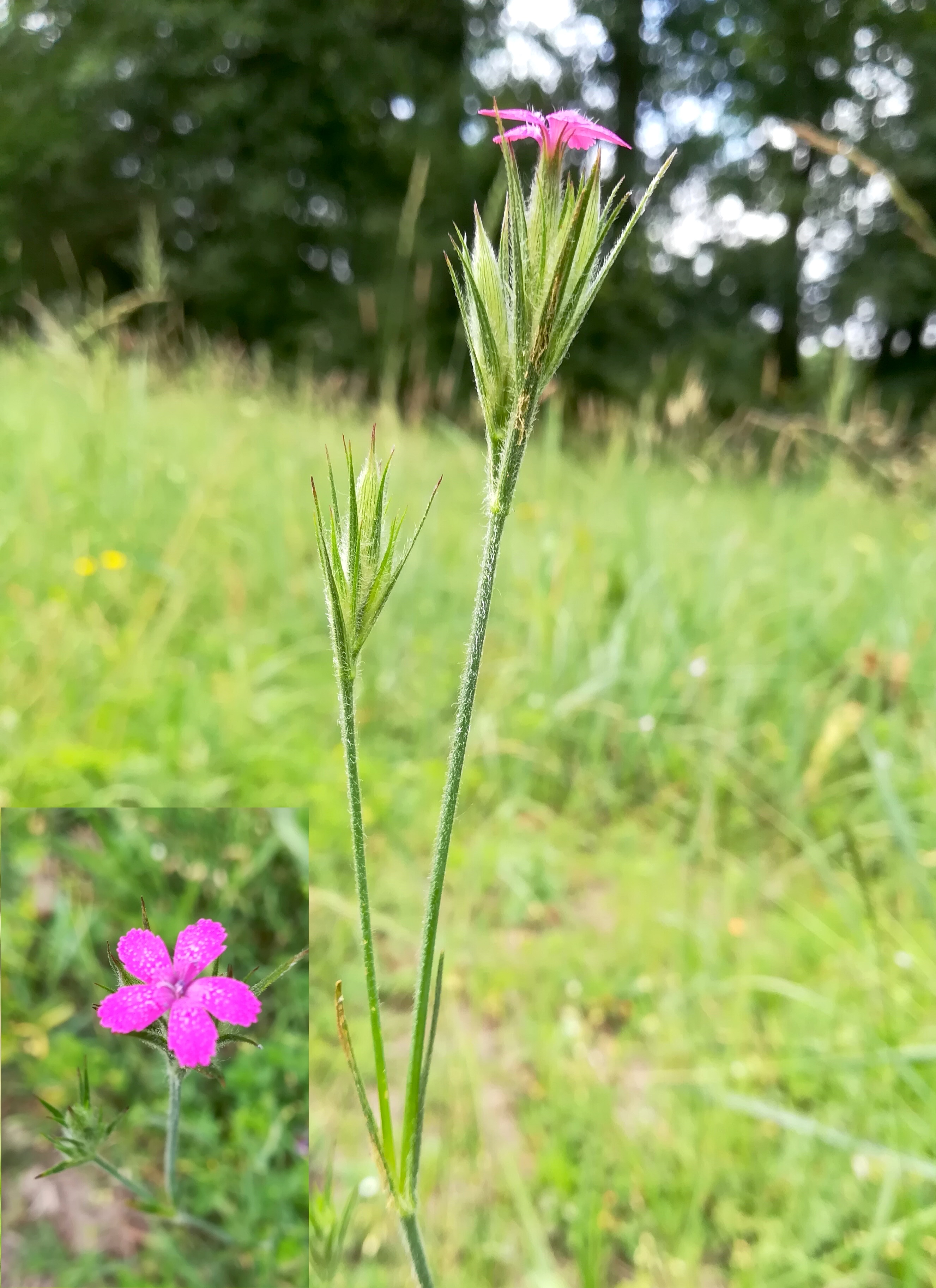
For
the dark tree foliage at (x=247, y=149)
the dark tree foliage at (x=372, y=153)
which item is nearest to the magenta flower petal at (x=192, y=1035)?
the dark tree foliage at (x=372, y=153)

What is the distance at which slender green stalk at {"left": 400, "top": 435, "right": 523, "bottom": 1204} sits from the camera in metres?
0.23

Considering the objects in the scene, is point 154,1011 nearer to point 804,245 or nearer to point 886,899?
point 886,899

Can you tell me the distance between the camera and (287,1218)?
1.20 feet

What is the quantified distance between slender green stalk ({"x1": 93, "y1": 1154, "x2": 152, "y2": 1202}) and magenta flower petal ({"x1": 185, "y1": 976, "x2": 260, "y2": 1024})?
0.23 feet

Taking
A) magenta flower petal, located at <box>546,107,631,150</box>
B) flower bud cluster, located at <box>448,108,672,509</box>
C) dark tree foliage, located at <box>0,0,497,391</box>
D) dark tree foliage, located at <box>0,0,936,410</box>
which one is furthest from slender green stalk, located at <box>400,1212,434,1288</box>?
dark tree foliage, located at <box>0,0,497,391</box>

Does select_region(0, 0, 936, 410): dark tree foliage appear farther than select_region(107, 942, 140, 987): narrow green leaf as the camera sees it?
Yes

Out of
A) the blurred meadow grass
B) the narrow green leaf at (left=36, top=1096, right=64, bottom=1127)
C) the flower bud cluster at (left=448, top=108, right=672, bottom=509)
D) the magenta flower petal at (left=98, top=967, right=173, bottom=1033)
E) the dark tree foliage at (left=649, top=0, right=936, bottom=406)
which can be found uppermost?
the dark tree foliage at (left=649, top=0, right=936, bottom=406)

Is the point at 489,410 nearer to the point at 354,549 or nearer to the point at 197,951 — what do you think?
the point at 354,549

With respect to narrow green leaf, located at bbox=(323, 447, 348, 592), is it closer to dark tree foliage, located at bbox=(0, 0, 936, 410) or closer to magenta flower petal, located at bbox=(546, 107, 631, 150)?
magenta flower petal, located at bbox=(546, 107, 631, 150)

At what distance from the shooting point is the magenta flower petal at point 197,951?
22cm

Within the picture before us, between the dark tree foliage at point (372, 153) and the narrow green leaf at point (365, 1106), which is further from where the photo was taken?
the dark tree foliage at point (372, 153)

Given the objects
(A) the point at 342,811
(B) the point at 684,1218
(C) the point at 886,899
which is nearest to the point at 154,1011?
(B) the point at 684,1218

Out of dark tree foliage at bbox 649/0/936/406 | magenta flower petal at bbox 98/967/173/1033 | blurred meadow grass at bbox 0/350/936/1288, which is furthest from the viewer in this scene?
dark tree foliage at bbox 649/0/936/406

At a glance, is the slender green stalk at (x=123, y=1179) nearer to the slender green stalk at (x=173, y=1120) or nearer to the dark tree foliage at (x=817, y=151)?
the slender green stalk at (x=173, y=1120)
